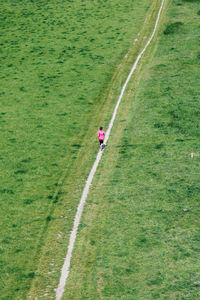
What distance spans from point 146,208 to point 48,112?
19.1 m

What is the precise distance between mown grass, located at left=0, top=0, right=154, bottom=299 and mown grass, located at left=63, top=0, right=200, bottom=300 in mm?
1621

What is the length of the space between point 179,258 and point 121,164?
10.8 meters

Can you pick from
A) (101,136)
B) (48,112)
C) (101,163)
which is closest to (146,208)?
(101,163)

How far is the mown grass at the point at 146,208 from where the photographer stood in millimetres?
19203

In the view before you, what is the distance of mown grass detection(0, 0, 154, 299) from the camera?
22344mm

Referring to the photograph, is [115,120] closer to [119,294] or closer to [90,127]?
[90,127]

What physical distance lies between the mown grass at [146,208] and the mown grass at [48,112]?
5.32 feet

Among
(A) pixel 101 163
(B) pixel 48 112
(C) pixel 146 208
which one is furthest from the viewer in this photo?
(B) pixel 48 112

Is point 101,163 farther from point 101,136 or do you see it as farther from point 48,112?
point 48,112

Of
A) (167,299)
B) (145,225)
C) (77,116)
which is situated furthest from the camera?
(77,116)

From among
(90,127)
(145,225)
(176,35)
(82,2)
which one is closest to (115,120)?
(90,127)

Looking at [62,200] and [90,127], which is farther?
[90,127]

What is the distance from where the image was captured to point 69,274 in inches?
781

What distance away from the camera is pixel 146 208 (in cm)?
2455
